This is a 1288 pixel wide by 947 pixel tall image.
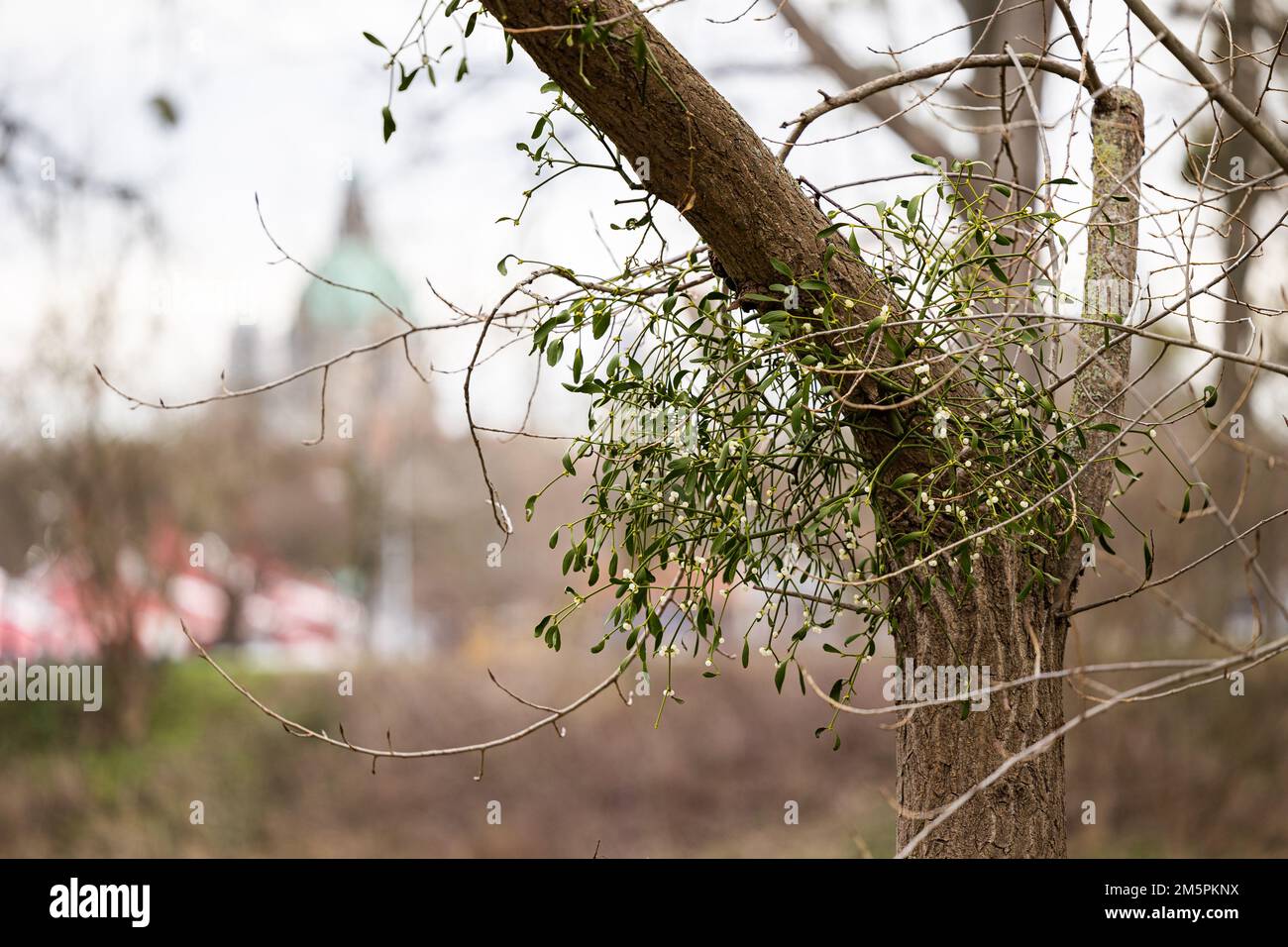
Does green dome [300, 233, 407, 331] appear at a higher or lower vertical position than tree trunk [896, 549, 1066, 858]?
higher

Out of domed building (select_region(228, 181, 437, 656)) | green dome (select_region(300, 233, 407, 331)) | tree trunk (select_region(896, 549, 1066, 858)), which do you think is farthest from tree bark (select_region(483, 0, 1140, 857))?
→ green dome (select_region(300, 233, 407, 331))

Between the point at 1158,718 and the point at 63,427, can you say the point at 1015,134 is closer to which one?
the point at 1158,718

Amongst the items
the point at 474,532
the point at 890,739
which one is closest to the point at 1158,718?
the point at 890,739

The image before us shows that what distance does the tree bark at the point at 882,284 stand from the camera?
90 cm

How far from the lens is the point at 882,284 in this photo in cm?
102

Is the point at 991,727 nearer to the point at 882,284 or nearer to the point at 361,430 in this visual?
the point at 882,284

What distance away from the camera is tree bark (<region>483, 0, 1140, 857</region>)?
2.96 feet

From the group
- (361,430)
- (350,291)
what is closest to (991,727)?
(361,430)

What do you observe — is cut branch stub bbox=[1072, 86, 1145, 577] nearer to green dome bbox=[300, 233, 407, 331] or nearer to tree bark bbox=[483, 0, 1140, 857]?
tree bark bbox=[483, 0, 1140, 857]

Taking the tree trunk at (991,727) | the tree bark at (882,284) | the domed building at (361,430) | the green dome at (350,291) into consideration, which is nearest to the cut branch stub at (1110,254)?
the tree bark at (882,284)

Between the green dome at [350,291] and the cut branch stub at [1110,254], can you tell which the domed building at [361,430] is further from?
the cut branch stub at [1110,254]

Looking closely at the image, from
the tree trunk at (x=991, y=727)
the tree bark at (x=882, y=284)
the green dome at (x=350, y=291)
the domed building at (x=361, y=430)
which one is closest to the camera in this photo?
the tree bark at (x=882, y=284)
